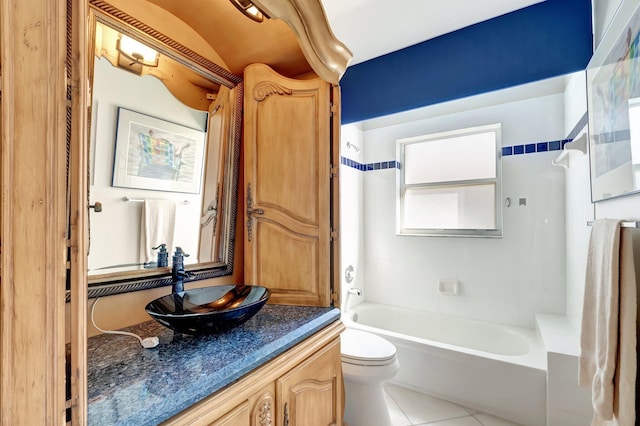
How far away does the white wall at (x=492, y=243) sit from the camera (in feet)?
8.04

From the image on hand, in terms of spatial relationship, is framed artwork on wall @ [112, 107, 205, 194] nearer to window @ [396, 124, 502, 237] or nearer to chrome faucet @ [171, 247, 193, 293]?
chrome faucet @ [171, 247, 193, 293]

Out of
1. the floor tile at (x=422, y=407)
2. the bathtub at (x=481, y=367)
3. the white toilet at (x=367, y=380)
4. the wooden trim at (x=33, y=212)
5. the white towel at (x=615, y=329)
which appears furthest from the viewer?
the floor tile at (x=422, y=407)

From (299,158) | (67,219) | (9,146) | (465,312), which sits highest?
(299,158)

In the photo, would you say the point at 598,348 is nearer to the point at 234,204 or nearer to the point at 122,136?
the point at 234,204

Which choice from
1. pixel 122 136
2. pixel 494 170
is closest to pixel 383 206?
pixel 494 170

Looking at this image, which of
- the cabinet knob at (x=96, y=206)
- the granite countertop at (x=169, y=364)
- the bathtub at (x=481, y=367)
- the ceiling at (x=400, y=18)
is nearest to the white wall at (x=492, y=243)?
the bathtub at (x=481, y=367)

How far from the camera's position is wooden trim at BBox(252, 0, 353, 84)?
3.70 ft

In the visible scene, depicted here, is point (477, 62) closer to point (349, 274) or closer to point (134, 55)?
point (134, 55)

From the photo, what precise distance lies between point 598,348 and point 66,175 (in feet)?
5.27

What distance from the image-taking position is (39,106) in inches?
18.7

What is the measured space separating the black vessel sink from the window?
222cm

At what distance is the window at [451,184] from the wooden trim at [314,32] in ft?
6.33

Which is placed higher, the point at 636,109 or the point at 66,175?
the point at 636,109

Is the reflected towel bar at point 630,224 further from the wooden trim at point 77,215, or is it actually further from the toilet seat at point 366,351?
the wooden trim at point 77,215
